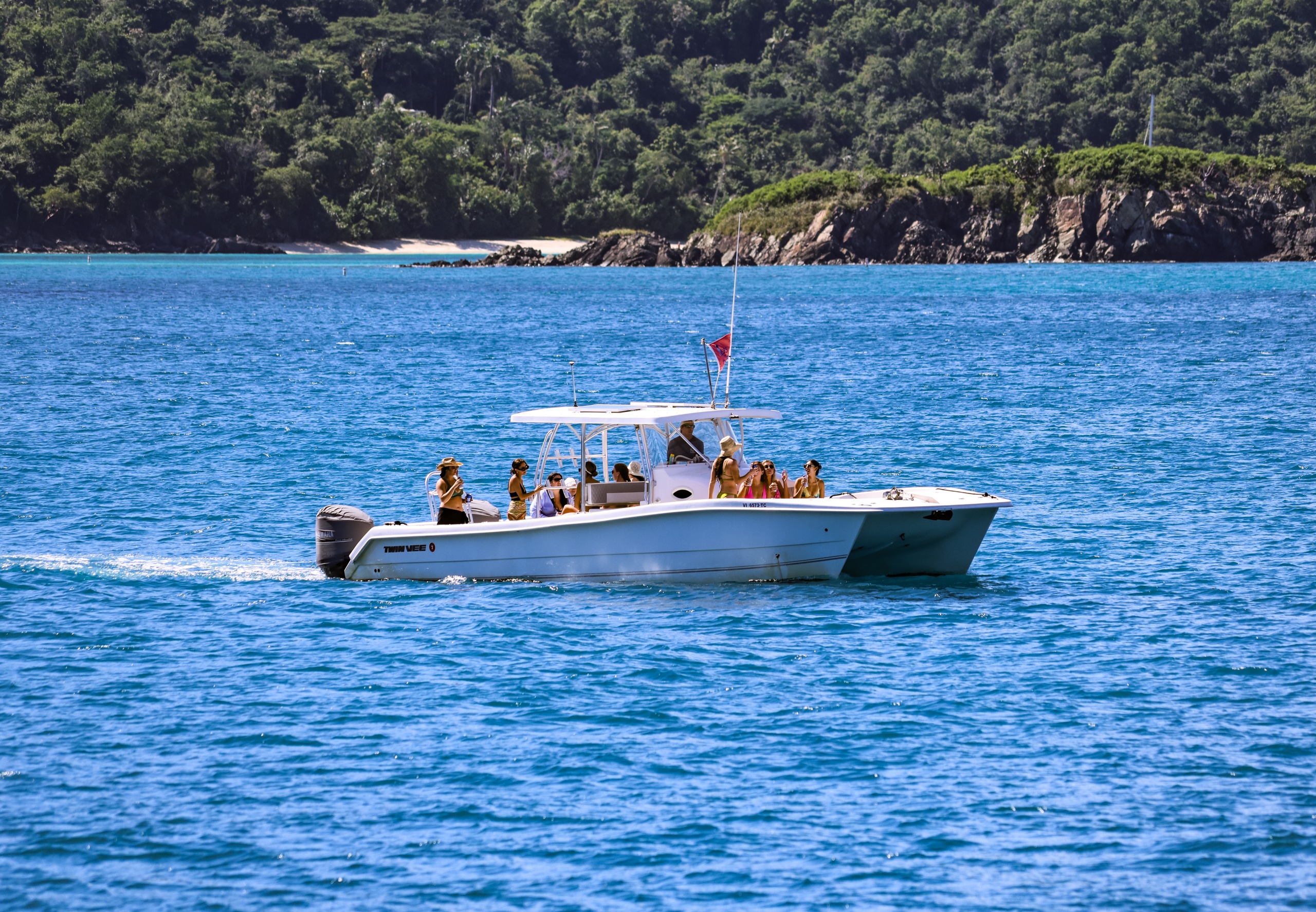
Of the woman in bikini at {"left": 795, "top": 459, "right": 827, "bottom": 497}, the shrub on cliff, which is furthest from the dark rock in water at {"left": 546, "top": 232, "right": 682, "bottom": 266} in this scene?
the woman in bikini at {"left": 795, "top": 459, "right": 827, "bottom": 497}

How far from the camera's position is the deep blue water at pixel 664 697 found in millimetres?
12094

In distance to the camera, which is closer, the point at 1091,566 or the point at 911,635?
the point at 911,635

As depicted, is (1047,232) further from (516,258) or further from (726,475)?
(726,475)

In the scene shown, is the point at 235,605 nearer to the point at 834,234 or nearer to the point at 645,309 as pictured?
the point at 645,309

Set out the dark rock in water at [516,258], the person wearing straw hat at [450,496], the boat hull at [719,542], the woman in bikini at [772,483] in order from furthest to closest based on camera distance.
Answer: the dark rock in water at [516,258], the person wearing straw hat at [450,496], the woman in bikini at [772,483], the boat hull at [719,542]

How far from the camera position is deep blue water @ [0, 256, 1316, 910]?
1209cm

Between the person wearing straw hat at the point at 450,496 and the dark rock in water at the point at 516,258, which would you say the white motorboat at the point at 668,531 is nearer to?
the person wearing straw hat at the point at 450,496

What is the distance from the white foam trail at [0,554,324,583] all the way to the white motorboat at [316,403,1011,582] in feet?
4.02

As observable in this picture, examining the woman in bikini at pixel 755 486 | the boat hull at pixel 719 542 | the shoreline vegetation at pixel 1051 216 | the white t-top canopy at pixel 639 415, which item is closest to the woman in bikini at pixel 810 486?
the boat hull at pixel 719 542

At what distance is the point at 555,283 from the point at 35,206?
295 ft

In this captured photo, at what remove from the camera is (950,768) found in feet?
46.1

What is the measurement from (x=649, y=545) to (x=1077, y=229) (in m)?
148

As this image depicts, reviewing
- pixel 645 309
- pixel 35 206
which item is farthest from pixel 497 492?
pixel 35 206

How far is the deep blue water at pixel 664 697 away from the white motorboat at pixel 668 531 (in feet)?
1.14
